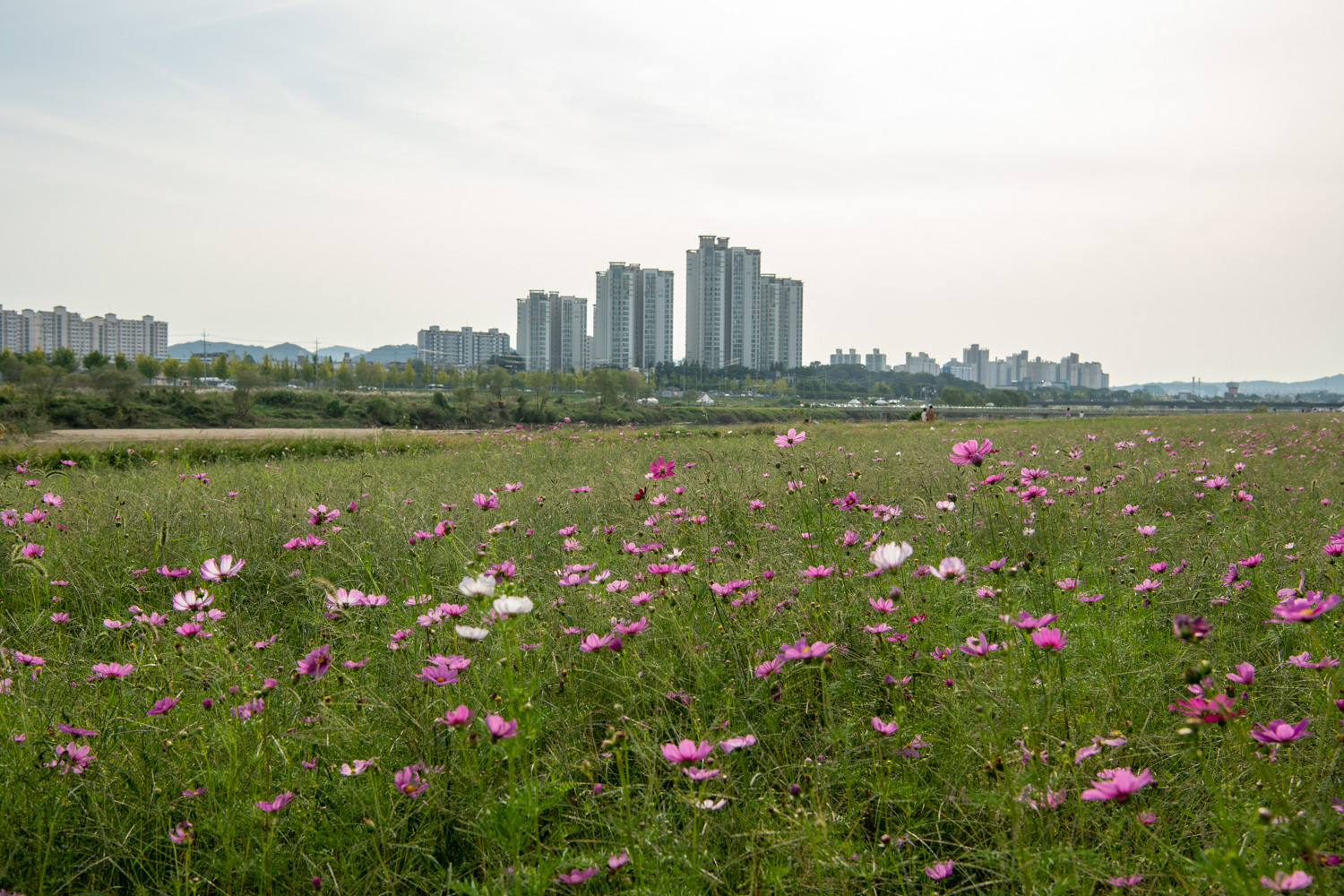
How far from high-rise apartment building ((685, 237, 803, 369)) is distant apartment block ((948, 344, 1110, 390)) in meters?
86.9

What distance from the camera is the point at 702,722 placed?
5.07 feet

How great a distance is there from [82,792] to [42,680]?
684mm

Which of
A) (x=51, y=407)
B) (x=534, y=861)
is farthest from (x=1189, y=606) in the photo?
(x=51, y=407)

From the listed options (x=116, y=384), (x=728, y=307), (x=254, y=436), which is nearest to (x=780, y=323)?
(x=728, y=307)

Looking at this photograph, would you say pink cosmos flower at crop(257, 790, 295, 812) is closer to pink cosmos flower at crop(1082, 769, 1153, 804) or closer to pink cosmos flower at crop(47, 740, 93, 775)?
pink cosmos flower at crop(47, 740, 93, 775)

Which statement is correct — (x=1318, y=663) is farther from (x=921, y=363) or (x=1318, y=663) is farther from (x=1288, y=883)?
(x=921, y=363)

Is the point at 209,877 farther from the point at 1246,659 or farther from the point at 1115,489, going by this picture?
the point at 1115,489

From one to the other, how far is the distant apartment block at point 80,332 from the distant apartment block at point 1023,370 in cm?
16628

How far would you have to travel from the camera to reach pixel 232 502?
3953mm

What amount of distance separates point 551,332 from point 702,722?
113 meters

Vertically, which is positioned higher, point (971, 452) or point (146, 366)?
point (146, 366)

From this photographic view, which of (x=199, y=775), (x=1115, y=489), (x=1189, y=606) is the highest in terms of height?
(x=1115, y=489)

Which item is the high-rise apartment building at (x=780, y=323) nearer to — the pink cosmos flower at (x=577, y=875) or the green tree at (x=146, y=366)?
the green tree at (x=146, y=366)

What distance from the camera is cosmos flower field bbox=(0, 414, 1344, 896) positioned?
1158mm
